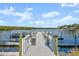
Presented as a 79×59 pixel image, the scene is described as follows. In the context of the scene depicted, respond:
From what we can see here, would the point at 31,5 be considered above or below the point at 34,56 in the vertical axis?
above

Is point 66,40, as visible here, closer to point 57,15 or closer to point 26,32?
point 57,15

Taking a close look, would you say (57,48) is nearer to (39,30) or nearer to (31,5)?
(39,30)

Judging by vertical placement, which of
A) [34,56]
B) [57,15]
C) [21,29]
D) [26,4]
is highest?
[26,4]

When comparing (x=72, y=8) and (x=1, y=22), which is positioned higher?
(x=72, y=8)

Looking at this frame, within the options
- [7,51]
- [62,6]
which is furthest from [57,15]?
[7,51]

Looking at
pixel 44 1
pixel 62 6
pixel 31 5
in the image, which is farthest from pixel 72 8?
pixel 31 5

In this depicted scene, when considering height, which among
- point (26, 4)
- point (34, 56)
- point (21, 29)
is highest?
point (26, 4)
